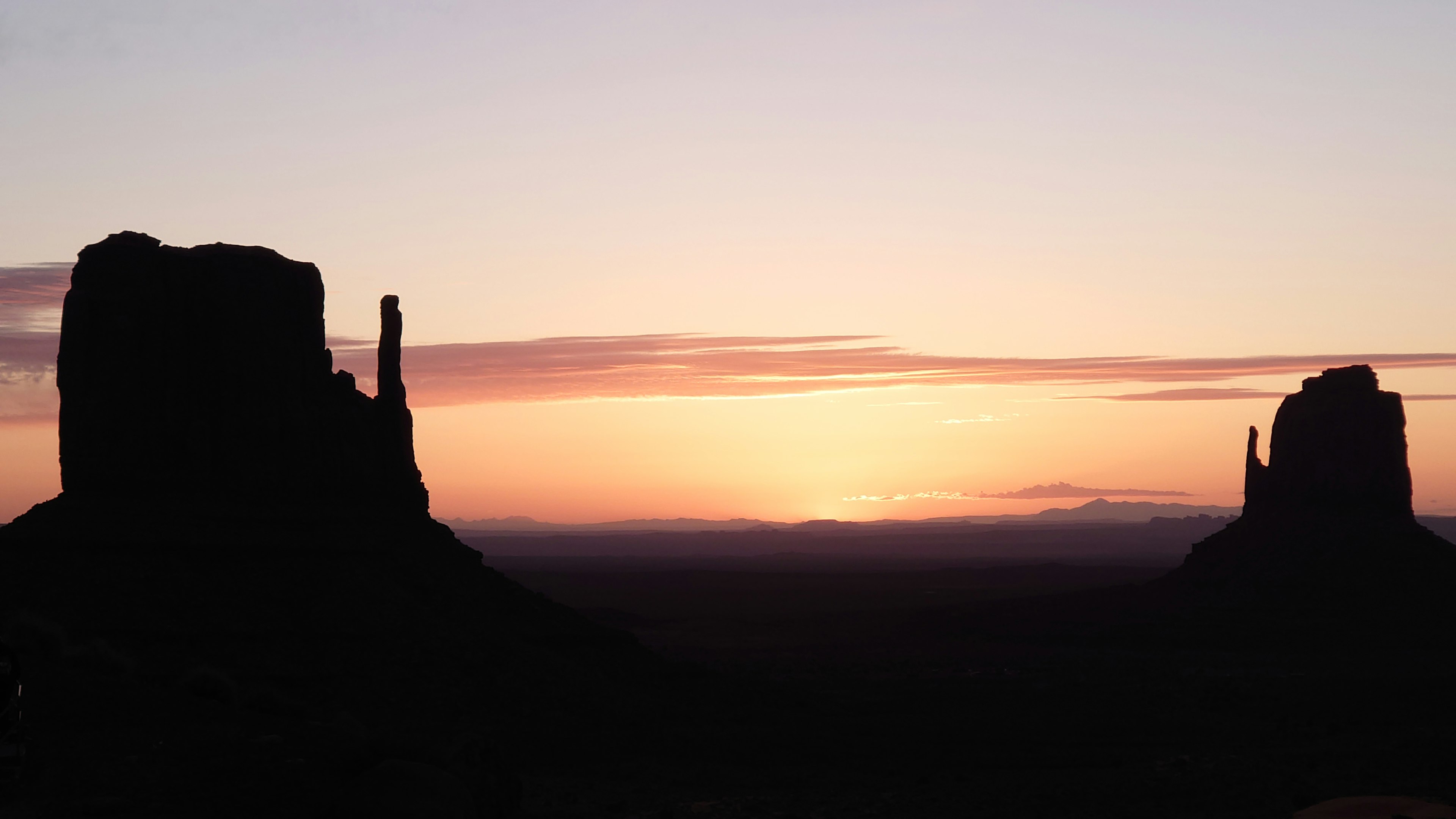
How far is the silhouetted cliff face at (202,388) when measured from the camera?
41469mm

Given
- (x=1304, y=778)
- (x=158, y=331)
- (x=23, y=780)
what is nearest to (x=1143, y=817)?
(x=1304, y=778)

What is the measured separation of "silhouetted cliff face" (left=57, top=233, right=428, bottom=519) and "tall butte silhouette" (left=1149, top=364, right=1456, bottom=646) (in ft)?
190

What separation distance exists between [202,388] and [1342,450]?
72.3 metres

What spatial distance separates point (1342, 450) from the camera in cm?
8469

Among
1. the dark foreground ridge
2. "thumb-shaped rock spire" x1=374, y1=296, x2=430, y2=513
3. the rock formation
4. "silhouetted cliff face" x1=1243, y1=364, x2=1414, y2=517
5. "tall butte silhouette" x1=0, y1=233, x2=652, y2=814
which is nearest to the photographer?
the dark foreground ridge

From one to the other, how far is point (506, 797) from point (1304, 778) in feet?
85.6

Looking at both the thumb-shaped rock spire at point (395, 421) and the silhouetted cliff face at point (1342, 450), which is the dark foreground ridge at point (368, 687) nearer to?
the thumb-shaped rock spire at point (395, 421)

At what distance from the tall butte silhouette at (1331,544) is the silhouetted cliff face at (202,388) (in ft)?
190

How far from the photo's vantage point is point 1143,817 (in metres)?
35.2

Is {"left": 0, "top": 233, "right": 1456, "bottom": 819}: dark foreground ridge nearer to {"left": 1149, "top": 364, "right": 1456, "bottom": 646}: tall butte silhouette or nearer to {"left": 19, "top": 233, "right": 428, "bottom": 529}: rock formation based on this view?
{"left": 19, "top": 233, "right": 428, "bottom": 529}: rock formation

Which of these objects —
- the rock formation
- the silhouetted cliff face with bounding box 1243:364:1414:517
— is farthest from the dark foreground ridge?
the silhouetted cliff face with bounding box 1243:364:1414:517

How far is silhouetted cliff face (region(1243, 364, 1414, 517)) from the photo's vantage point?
8388 cm

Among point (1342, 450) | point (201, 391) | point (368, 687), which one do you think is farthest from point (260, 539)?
point (1342, 450)

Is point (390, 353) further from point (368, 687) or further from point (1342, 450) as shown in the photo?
point (1342, 450)
